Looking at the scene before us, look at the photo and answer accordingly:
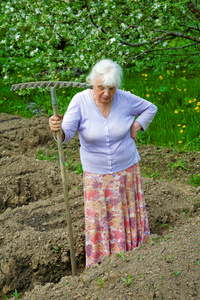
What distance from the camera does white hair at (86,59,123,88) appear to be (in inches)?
98.8

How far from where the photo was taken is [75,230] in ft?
11.2

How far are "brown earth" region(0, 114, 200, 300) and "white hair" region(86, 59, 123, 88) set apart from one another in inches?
51.5

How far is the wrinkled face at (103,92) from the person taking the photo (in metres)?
2.56

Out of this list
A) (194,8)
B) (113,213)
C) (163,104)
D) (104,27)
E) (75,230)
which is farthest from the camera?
(163,104)

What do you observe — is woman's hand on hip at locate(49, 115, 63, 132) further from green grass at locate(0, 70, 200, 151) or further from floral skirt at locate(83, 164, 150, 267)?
green grass at locate(0, 70, 200, 151)

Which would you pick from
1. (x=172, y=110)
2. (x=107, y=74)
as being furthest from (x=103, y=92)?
(x=172, y=110)

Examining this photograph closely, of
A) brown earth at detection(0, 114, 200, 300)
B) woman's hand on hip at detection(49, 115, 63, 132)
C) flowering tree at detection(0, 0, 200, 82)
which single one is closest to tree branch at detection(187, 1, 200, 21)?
flowering tree at detection(0, 0, 200, 82)

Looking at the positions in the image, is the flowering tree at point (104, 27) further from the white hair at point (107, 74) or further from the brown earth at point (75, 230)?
the white hair at point (107, 74)

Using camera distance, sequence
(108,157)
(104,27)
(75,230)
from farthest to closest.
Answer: (104,27), (75,230), (108,157)

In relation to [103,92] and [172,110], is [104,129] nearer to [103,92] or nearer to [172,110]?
[103,92]

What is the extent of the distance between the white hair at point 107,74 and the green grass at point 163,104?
2525mm

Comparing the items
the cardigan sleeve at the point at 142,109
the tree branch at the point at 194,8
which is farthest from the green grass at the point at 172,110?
the cardigan sleeve at the point at 142,109

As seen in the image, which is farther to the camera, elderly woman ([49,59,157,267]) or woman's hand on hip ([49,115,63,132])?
elderly woman ([49,59,157,267])

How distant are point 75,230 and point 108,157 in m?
1.02
